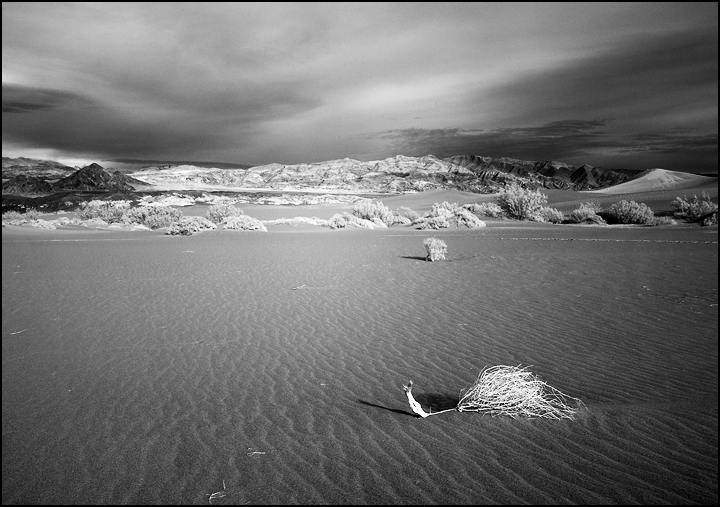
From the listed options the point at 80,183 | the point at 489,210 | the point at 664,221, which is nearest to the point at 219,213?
the point at 489,210

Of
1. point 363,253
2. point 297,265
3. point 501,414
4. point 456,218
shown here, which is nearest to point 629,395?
point 501,414

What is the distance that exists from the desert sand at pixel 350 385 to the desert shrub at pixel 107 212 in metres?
25.6

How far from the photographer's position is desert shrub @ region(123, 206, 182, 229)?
3484 cm

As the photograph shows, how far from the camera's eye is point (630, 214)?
32.4m

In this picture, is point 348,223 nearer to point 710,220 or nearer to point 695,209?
point 710,220

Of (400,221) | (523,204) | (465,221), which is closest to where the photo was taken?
(465,221)

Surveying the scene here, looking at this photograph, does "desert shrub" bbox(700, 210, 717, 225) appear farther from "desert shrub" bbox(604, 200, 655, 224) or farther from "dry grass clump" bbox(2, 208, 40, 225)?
"dry grass clump" bbox(2, 208, 40, 225)

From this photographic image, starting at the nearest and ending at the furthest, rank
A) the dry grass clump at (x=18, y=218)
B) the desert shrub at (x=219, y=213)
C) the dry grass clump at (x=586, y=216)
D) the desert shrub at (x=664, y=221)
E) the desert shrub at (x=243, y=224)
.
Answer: the desert shrub at (x=664, y=221)
the desert shrub at (x=243, y=224)
the dry grass clump at (x=586, y=216)
the dry grass clump at (x=18, y=218)
the desert shrub at (x=219, y=213)

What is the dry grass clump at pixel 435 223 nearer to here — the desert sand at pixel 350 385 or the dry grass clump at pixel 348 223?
the dry grass clump at pixel 348 223

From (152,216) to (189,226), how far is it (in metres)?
7.31

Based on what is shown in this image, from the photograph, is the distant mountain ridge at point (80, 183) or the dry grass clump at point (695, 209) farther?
the distant mountain ridge at point (80, 183)

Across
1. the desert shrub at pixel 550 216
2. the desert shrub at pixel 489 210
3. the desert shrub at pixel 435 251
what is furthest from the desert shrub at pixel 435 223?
the desert shrub at pixel 435 251

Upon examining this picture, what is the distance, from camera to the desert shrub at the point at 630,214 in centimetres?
3173

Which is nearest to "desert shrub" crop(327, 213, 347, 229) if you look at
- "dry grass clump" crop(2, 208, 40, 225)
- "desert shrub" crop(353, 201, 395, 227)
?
"desert shrub" crop(353, 201, 395, 227)
